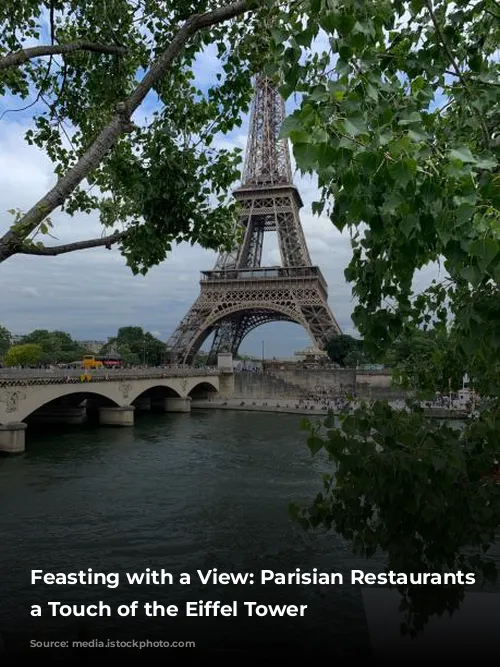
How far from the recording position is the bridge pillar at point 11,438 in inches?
944

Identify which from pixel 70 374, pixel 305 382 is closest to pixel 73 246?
pixel 70 374

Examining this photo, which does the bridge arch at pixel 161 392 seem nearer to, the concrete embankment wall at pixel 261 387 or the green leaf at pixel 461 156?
the concrete embankment wall at pixel 261 387

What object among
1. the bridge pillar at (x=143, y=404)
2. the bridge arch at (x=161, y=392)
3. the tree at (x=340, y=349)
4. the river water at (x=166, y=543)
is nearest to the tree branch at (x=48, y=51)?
the river water at (x=166, y=543)

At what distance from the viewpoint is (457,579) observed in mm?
3508

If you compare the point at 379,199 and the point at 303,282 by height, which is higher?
the point at 303,282

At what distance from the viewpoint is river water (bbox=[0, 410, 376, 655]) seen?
8.45 m

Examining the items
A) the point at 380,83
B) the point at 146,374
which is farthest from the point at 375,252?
the point at 146,374

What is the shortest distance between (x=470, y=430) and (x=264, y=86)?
203 ft

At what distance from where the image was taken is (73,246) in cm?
534

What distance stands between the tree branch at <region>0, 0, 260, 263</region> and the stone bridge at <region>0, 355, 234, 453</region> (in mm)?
21772

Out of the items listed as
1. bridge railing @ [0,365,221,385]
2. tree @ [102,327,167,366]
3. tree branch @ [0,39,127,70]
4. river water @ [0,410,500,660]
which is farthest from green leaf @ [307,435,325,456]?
tree @ [102,327,167,366]

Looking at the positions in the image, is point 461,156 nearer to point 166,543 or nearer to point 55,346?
point 166,543

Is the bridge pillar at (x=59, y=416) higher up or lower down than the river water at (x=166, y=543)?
higher up

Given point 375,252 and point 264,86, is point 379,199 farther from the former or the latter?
point 264,86
